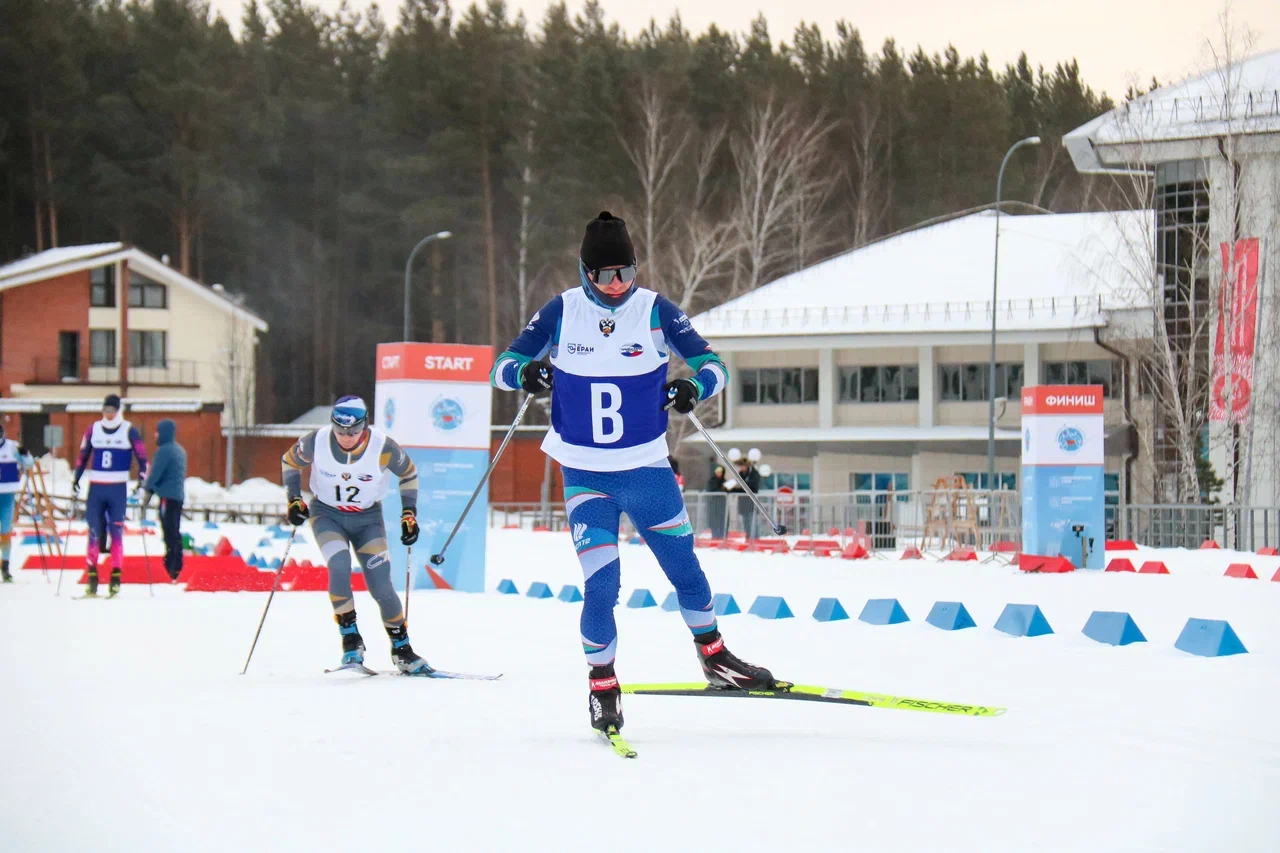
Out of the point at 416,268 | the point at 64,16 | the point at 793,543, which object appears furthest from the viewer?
the point at 416,268

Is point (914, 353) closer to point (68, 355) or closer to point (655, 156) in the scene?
point (655, 156)

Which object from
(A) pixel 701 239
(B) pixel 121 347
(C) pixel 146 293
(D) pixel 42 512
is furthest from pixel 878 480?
(C) pixel 146 293

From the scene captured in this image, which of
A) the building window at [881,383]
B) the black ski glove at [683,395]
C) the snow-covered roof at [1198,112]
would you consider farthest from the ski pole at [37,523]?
the building window at [881,383]

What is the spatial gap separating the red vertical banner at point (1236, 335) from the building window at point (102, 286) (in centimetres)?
4117

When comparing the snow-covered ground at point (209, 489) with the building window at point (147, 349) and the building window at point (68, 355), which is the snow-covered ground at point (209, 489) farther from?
the building window at point (147, 349)

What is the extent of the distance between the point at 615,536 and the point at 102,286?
53620 millimetres

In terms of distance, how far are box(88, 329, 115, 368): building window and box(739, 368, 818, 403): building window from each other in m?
24.4

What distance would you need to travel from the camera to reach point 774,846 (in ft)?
13.2

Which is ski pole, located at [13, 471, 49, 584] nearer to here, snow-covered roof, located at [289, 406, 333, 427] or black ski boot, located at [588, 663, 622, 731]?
black ski boot, located at [588, 663, 622, 731]

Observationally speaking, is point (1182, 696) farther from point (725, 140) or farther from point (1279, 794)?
point (725, 140)

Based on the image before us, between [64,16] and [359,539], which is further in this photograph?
[64,16]

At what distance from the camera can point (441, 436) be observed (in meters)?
15.3

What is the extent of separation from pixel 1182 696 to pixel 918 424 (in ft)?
130

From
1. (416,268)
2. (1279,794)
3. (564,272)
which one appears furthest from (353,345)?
(1279,794)
